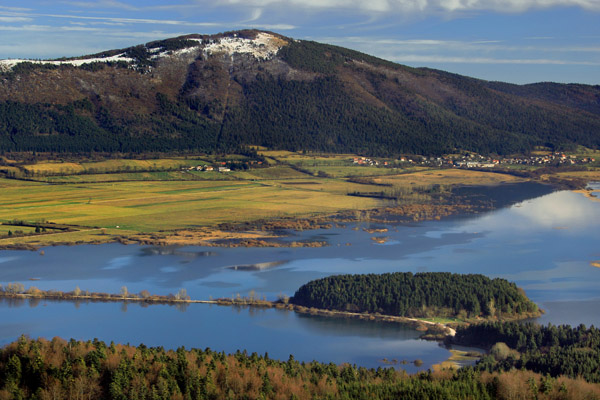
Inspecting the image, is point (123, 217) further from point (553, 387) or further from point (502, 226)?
point (553, 387)

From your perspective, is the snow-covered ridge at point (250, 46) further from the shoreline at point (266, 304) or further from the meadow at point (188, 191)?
the shoreline at point (266, 304)

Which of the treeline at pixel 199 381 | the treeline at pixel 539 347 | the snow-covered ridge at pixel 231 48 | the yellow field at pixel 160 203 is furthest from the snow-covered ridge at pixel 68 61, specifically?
the treeline at pixel 199 381

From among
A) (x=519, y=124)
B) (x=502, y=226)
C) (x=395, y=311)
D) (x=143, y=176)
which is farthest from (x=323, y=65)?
(x=395, y=311)

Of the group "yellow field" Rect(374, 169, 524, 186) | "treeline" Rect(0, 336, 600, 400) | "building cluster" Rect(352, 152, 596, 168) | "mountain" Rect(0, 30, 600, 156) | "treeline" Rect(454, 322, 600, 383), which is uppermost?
"mountain" Rect(0, 30, 600, 156)

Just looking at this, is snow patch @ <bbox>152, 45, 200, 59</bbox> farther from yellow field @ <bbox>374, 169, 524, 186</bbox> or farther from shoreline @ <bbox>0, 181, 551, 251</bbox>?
shoreline @ <bbox>0, 181, 551, 251</bbox>

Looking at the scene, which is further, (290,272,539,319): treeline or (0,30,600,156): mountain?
(0,30,600,156): mountain

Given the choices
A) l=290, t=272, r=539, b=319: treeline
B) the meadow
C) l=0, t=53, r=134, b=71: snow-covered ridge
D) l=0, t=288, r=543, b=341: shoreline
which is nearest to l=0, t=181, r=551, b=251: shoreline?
the meadow

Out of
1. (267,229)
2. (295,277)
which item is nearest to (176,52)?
(267,229)
